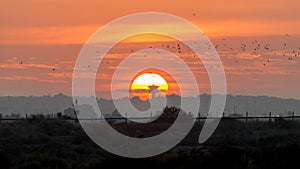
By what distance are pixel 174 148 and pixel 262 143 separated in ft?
19.9

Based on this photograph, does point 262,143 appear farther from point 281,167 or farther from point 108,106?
point 108,106

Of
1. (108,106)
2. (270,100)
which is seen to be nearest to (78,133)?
(108,106)

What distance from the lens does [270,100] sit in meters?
171

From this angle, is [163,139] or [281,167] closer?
[281,167]

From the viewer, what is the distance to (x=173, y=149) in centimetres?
4619

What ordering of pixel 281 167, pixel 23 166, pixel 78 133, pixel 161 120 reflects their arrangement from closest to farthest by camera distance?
1. pixel 281 167
2. pixel 23 166
3. pixel 78 133
4. pixel 161 120

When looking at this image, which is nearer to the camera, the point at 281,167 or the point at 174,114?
the point at 281,167

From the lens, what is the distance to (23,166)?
3494cm

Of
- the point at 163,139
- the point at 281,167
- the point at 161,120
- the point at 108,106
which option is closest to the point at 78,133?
the point at 163,139

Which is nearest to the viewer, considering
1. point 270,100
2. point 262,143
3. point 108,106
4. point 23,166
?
point 23,166

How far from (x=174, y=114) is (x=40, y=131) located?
70.8 feet

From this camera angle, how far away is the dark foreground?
33125mm

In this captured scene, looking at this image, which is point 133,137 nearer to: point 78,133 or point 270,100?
point 78,133

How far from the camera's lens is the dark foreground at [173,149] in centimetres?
3312
